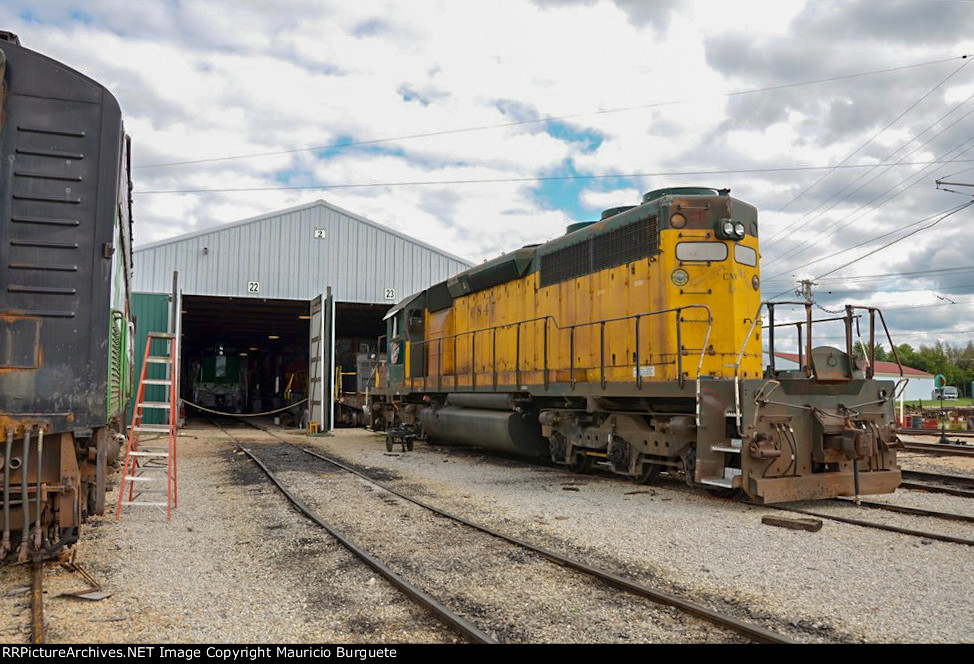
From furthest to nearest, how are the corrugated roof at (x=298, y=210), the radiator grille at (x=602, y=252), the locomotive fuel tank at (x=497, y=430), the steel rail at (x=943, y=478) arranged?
the corrugated roof at (x=298, y=210)
the locomotive fuel tank at (x=497, y=430)
the steel rail at (x=943, y=478)
the radiator grille at (x=602, y=252)

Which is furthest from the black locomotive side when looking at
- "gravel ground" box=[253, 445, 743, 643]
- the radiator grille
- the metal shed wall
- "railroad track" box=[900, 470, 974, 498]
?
the metal shed wall

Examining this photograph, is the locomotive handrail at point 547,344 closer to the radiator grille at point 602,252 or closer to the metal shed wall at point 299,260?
the radiator grille at point 602,252

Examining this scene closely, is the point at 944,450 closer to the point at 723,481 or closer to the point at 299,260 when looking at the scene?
the point at 723,481

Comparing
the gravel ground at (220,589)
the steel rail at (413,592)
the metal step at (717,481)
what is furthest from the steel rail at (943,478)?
the gravel ground at (220,589)

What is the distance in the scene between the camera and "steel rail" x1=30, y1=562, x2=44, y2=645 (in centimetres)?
362

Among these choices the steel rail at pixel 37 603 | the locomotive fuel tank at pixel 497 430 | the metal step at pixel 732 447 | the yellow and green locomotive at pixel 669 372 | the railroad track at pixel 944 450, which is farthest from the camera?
the railroad track at pixel 944 450

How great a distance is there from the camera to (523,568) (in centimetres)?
517

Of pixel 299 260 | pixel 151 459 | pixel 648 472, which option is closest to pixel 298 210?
pixel 299 260

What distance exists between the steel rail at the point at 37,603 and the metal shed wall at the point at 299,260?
Result: 60.2 feet

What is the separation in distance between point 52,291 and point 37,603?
1.92 meters

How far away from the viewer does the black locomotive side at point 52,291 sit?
14.3 feet

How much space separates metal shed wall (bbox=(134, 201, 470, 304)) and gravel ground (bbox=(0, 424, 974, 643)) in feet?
48.4

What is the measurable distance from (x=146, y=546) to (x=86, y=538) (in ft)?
2.12

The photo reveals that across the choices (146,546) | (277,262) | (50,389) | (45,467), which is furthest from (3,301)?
(277,262)
